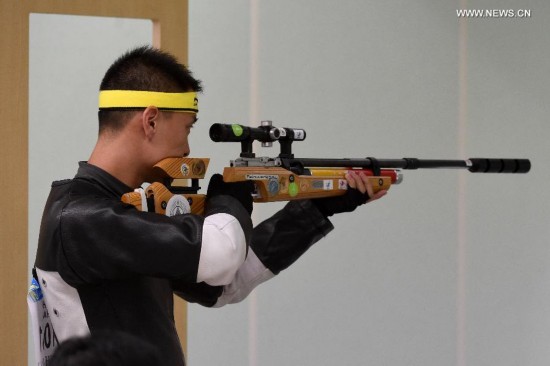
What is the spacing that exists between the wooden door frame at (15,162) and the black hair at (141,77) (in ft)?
3.53

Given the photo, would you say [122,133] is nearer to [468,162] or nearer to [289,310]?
[468,162]

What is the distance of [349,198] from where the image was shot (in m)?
2.40

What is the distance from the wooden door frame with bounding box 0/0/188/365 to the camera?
10.00 ft

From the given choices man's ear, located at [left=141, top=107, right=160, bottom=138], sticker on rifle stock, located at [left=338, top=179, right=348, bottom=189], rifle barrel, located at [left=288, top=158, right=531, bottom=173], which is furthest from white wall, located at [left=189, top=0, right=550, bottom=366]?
man's ear, located at [left=141, top=107, right=160, bottom=138]

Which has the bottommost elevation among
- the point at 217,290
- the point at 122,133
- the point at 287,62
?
the point at 217,290

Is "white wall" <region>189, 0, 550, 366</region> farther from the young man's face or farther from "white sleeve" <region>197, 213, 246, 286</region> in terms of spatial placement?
"white sleeve" <region>197, 213, 246, 286</region>

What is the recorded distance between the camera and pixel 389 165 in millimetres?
2600

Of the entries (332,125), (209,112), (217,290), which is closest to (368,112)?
(332,125)

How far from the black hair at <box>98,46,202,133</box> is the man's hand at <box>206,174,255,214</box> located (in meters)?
0.23

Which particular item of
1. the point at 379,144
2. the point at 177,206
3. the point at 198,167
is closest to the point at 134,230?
the point at 177,206

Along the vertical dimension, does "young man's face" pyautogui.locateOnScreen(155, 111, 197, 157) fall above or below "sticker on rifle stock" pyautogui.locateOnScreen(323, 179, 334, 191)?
above

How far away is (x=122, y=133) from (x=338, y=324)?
1.84 metres

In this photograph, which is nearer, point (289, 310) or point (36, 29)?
point (36, 29)

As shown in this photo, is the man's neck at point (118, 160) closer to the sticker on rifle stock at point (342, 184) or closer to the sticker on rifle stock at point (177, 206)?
the sticker on rifle stock at point (177, 206)
